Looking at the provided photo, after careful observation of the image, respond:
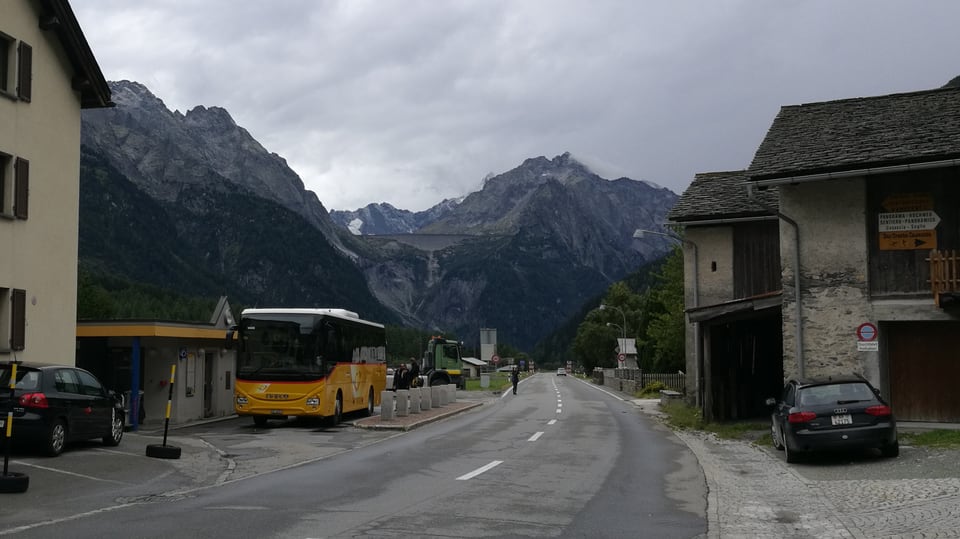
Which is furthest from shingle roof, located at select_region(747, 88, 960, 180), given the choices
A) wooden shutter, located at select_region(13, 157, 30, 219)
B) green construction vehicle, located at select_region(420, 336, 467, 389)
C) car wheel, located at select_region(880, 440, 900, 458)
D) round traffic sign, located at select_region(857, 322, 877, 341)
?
green construction vehicle, located at select_region(420, 336, 467, 389)

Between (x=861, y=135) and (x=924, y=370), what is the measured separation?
5818mm

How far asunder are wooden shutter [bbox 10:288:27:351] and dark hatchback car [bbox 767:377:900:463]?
16.9m

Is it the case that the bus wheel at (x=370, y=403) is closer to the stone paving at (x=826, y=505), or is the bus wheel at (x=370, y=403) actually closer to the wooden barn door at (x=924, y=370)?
Result: the wooden barn door at (x=924, y=370)

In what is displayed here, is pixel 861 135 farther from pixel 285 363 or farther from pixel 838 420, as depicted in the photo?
pixel 285 363

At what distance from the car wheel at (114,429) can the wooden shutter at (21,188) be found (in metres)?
6.46

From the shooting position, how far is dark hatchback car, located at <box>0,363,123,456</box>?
1445cm

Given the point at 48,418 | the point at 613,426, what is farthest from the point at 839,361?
the point at 48,418

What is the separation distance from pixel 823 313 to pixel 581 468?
9.20m

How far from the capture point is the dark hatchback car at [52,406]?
1445cm

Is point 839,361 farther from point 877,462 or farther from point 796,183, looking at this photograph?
point 877,462

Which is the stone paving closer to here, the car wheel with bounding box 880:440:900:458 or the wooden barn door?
the car wheel with bounding box 880:440:900:458

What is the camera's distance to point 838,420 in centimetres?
1507

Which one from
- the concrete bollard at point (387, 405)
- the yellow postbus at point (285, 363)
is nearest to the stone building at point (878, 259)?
the concrete bollard at point (387, 405)

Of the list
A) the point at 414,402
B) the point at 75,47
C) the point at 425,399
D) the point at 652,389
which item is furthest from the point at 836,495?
the point at 652,389
